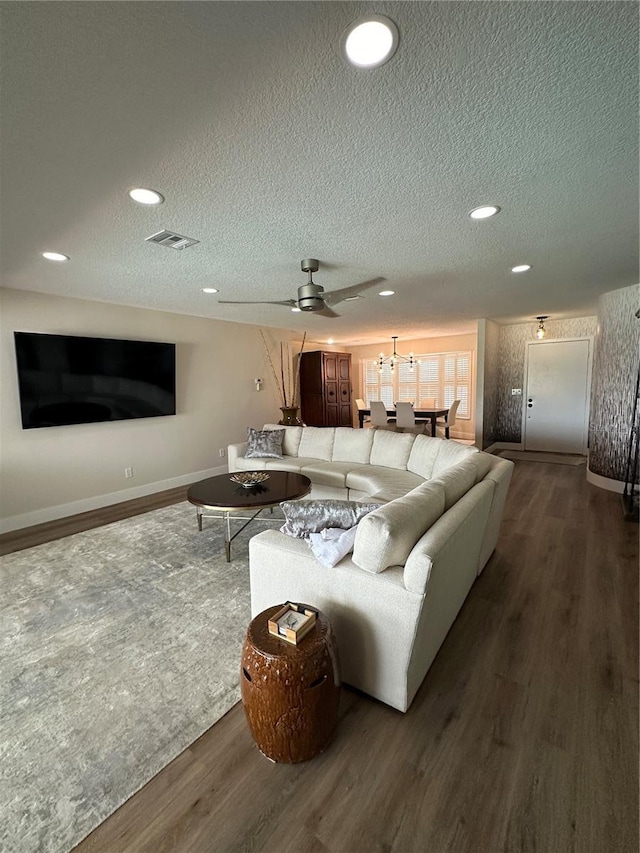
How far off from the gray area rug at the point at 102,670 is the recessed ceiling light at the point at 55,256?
2.44 meters

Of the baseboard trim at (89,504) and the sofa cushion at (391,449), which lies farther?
the sofa cushion at (391,449)

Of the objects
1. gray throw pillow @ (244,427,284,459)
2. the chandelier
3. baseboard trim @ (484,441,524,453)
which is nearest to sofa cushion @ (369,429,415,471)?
gray throw pillow @ (244,427,284,459)

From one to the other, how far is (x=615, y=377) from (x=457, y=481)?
386cm

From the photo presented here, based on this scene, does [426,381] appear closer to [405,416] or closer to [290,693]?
[405,416]

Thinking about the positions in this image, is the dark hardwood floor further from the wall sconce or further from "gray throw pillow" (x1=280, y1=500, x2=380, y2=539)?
the wall sconce

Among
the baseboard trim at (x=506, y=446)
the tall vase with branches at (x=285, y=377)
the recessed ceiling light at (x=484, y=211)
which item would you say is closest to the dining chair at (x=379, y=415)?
the tall vase with branches at (x=285, y=377)

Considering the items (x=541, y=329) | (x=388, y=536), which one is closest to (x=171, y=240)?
(x=388, y=536)

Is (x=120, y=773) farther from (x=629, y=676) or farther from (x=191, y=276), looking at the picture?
(x=191, y=276)

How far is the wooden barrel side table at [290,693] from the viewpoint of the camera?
1.30 m

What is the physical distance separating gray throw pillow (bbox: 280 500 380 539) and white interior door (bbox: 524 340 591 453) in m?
6.11

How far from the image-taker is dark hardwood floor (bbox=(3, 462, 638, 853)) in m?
1.16

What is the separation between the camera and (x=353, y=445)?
4.53 meters

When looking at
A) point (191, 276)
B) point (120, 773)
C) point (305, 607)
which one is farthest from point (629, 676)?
point (191, 276)

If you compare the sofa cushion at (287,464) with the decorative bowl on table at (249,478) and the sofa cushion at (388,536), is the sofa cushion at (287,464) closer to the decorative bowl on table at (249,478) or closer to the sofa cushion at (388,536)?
the decorative bowl on table at (249,478)
